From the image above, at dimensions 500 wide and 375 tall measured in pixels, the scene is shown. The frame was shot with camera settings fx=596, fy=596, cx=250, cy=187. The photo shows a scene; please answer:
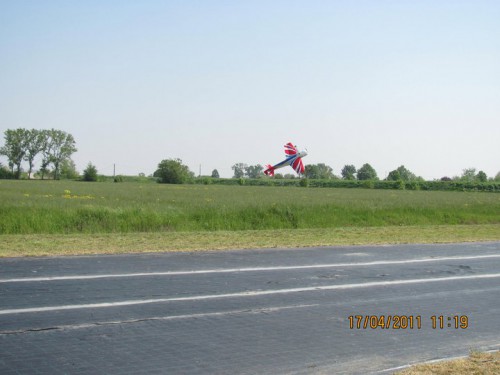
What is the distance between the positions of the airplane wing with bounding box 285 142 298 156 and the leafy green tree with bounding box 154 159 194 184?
50357 millimetres

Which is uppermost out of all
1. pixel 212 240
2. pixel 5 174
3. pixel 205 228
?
pixel 5 174

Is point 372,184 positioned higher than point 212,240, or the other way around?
point 372,184

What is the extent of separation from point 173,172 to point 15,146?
1820 inches

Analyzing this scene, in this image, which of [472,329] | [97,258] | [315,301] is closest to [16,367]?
[315,301]

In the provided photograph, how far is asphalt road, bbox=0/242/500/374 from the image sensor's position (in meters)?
6.04

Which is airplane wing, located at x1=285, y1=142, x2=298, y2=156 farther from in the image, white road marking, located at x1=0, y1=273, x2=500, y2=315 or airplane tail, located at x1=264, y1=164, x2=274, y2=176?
white road marking, located at x1=0, y1=273, x2=500, y2=315

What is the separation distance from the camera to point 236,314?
26.2ft

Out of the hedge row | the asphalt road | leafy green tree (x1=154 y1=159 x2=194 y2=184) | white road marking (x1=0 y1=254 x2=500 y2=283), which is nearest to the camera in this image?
the asphalt road

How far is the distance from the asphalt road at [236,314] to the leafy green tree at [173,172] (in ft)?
262

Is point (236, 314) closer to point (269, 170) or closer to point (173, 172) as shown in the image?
point (269, 170)

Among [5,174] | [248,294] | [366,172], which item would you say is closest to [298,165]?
[248,294]

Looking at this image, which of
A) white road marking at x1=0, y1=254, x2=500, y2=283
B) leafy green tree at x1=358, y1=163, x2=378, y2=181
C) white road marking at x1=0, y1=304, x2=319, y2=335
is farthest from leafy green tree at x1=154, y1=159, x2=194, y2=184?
white road marking at x1=0, y1=304, x2=319, y2=335

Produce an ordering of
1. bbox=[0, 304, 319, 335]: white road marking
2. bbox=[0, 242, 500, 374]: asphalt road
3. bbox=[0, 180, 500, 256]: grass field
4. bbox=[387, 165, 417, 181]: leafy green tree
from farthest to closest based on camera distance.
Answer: bbox=[387, 165, 417, 181]: leafy green tree → bbox=[0, 180, 500, 256]: grass field → bbox=[0, 304, 319, 335]: white road marking → bbox=[0, 242, 500, 374]: asphalt road

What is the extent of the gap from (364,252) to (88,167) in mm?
90673
